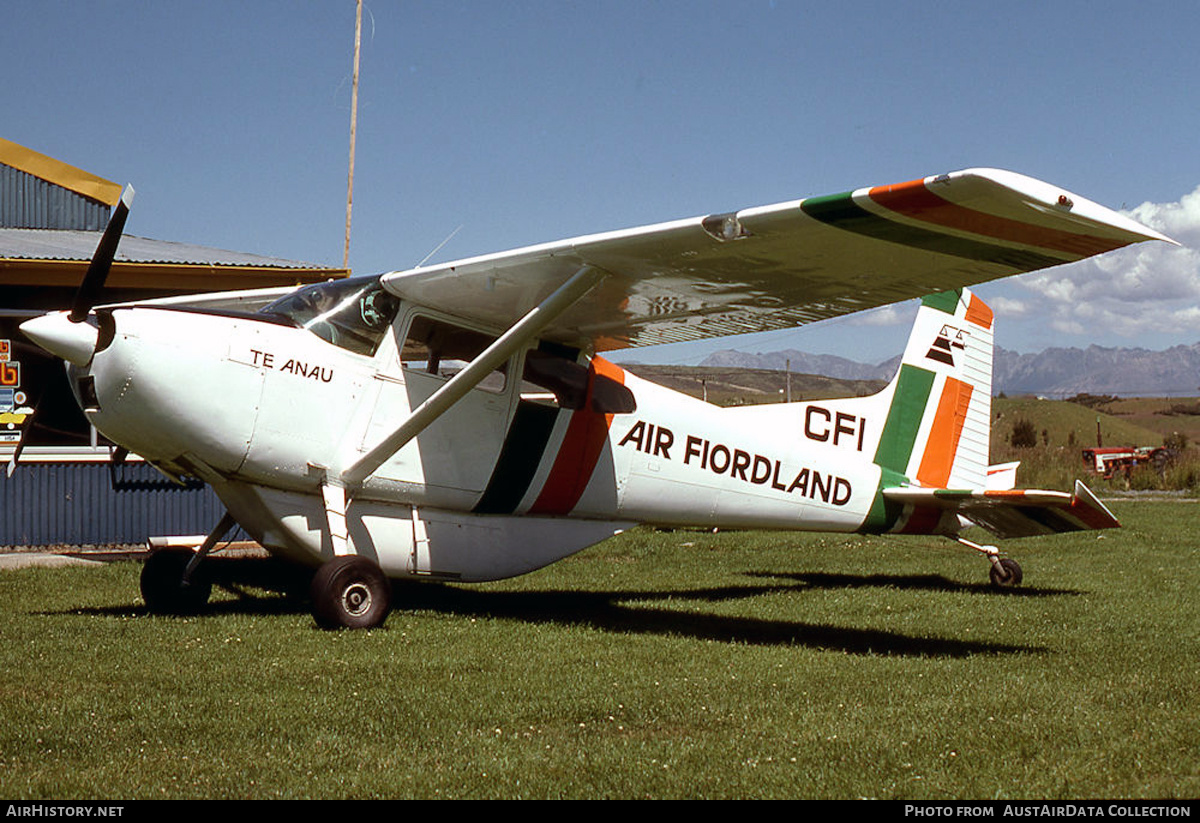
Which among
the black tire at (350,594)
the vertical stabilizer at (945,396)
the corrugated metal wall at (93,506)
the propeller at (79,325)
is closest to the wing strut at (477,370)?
the black tire at (350,594)

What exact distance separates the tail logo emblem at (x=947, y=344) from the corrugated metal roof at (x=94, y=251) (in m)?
8.36

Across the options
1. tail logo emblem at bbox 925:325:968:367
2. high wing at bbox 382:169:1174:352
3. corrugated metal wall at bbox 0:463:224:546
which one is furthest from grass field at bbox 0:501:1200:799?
corrugated metal wall at bbox 0:463:224:546

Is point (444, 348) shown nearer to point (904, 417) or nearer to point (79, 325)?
point (79, 325)

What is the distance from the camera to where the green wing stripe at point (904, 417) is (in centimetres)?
1165

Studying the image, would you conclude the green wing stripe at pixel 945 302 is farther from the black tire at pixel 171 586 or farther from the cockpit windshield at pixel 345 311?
the black tire at pixel 171 586

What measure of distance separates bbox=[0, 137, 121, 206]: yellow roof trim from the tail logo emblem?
12345mm

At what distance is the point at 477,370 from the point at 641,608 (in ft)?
9.43

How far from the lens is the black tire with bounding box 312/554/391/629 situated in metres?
8.04

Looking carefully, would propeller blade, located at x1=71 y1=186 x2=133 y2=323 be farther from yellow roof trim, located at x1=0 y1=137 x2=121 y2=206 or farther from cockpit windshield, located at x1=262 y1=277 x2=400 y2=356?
yellow roof trim, located at x1=0 y1=137 x2=121 y2=206

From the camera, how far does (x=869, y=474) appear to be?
37.6ft

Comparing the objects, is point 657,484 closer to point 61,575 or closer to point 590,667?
point 590,667

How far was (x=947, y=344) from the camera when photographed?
12.2m

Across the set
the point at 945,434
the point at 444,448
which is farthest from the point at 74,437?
the point at 945,434

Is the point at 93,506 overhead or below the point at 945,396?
below
